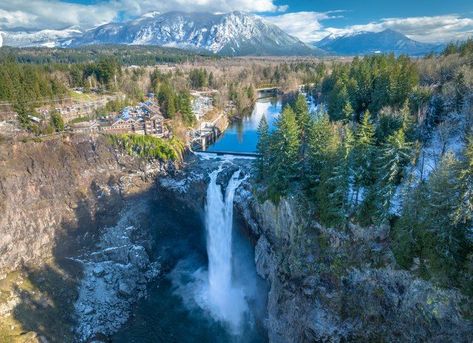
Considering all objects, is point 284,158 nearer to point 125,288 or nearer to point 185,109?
point 125,288

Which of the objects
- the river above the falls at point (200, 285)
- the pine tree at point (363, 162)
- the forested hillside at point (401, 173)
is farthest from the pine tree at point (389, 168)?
the river above the falls at point (200, 285)

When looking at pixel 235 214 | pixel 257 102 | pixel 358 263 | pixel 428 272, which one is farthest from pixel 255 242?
pixel 257 102

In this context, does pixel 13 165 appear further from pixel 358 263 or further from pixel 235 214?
pixel 358 263

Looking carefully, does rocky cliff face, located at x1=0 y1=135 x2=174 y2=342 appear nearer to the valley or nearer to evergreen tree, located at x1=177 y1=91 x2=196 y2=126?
the valley

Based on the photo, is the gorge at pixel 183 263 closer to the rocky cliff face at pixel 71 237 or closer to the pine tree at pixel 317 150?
the rocky cliff face at pixel 71 237

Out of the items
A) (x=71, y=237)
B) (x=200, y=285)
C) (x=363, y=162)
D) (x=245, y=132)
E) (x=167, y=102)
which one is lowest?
(x=200, y=285)

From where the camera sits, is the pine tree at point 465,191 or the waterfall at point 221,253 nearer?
the pine tree at point 465,191

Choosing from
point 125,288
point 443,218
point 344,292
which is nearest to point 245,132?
point 125,288
